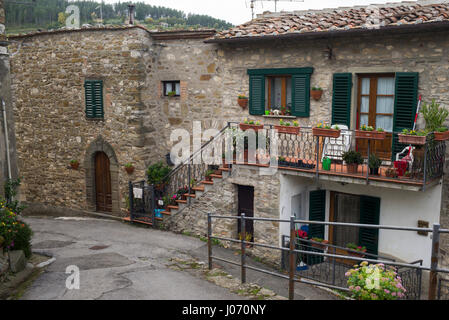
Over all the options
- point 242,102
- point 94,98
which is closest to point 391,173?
point 242,102

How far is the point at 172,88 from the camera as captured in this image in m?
13.7

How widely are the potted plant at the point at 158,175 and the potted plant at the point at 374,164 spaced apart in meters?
6.19

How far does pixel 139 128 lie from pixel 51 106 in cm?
369

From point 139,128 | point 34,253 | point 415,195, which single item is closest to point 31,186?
point 139,128

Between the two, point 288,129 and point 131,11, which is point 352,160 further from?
point 131,11

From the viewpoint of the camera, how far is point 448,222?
9336 millimetres

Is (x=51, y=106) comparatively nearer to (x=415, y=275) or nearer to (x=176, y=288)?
(x=176, y=288)

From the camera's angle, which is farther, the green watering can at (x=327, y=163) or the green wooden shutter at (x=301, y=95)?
the green wooden shutter at (x=301, y=95)

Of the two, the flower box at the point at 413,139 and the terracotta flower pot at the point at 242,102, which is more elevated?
the terracotta flower pot at the point at 242,102

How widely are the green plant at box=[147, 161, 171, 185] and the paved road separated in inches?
58.1

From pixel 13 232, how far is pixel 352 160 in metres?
6.90

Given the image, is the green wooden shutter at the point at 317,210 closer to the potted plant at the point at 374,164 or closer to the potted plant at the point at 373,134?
the potted plant at the point at 374,164

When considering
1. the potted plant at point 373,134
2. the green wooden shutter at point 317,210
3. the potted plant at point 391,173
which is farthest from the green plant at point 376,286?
the green wooden shutter at point 317,210

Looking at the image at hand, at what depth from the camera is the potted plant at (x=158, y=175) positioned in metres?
13.4
